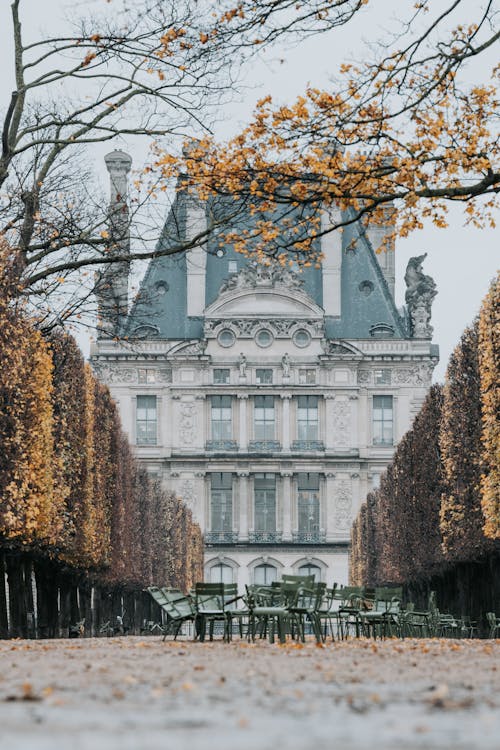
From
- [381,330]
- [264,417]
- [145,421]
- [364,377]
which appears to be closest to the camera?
[145,421]

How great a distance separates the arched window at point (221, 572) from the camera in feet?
260

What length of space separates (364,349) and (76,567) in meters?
51.1

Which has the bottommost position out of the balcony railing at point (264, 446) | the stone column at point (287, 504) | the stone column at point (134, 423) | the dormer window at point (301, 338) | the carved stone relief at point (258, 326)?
the stone column at point (287, 504)

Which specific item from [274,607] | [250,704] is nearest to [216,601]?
[274,607]

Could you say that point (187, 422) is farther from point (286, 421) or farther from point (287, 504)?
point (287, 504)

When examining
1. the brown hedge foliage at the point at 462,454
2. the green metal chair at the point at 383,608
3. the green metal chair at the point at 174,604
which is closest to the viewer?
the green metal chair at the point at 174,604

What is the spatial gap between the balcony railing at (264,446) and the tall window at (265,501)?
1523 mm

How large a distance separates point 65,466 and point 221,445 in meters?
50.7

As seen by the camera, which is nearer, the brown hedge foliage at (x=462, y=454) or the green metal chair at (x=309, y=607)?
the green metal chair at (x=309, y=607)

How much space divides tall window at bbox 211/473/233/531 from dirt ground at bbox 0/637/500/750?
67.3m

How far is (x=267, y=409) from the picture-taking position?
3223 inches

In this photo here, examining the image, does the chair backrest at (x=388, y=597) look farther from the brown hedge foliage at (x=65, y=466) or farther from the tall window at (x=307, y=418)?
the tall window at (x=307, y=418)

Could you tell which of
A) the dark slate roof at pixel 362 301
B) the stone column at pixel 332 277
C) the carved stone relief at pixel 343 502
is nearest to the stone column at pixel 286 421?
the carved stone relief at pixel 343 502

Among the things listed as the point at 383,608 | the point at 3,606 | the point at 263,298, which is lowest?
the point at 383,608
